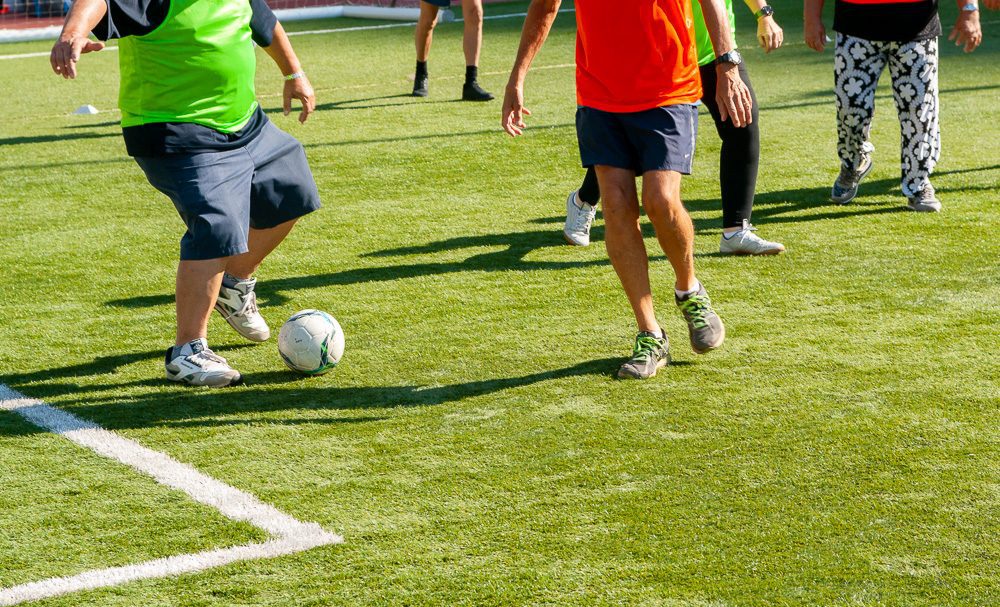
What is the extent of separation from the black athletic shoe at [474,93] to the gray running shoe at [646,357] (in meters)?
7.07

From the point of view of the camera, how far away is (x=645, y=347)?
4.95 meters

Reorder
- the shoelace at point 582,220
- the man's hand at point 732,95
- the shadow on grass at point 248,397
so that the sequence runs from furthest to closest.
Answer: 1. the shoelace at point 582,220
2. the man's hand at point 732,95
3. the shadow on grass at point 248,397

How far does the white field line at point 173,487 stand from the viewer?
3.36 m

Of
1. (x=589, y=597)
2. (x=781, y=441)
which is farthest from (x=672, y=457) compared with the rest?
(x=589, y=597)

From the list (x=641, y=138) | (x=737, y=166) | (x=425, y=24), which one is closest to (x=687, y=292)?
(x=641, y=138)

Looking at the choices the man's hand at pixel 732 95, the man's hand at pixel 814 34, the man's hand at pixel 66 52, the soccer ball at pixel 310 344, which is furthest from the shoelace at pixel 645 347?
the man's hand at pixel 814 34

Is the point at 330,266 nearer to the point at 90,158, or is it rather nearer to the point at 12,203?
the point at 12,203

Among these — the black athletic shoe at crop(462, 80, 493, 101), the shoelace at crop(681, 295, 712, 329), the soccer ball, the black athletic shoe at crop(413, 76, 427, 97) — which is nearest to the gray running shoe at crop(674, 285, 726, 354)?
the shoelace at crop(681, 295, 712, 329)

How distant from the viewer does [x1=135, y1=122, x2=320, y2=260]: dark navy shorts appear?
4918 millimetres

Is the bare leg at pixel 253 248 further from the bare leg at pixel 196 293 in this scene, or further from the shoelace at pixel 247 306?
the bare leg at pixel 196 293

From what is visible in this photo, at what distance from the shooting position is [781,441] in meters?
4.21

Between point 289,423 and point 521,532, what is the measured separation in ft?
4.18

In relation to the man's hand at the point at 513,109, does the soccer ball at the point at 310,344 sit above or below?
below

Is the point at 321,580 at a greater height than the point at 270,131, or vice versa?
the point at 270,131
